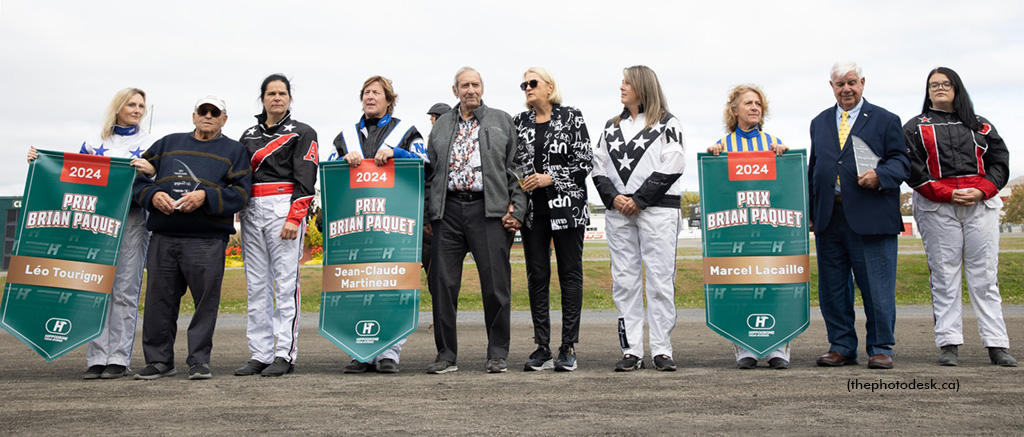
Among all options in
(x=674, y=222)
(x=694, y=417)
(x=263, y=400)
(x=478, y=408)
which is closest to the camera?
(x=694, y=417)

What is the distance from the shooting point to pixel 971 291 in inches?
238

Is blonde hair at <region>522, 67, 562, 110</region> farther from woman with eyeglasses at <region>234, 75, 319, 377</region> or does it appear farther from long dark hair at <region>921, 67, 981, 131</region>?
long dark hair at <region>921, 67, 981, 131</region>

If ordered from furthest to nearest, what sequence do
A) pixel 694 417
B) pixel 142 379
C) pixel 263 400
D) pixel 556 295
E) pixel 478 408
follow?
pixel 556 295 < pixel 142 379 < pixel 263 400 < pixel 478 408 < pixel 694 417

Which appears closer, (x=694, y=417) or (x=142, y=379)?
(x=694, y=417)

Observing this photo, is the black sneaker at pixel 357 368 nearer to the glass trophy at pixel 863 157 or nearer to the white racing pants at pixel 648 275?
the white racing pants at pixel 648 275

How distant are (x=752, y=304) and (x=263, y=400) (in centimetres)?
365

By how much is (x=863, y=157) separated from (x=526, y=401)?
3314 millimetres

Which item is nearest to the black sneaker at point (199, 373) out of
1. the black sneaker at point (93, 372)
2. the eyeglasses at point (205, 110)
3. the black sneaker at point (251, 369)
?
the black sneaker at point (251, 369)

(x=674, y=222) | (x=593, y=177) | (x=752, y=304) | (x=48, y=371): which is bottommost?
(x=48, y=371)

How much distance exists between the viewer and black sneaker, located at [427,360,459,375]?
5.55 meters

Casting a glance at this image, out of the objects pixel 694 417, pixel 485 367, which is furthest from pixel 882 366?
pixel 485 367

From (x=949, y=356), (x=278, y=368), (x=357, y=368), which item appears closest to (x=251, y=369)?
(x=278, y=368)

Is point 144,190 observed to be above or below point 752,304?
above

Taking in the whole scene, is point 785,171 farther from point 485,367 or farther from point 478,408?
point 478,408
